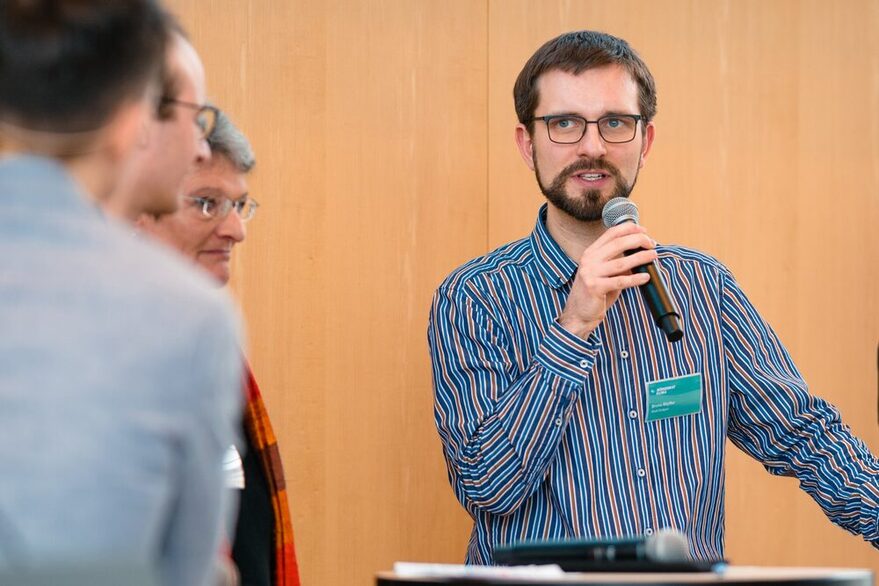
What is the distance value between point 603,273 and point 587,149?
0.41 metres

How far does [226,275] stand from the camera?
7.85ft

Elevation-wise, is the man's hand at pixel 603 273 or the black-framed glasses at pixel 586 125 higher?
the black-framed glasses at pixel 586 125

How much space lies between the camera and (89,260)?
1082 millimetres

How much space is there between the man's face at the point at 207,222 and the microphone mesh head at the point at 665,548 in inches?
41.8

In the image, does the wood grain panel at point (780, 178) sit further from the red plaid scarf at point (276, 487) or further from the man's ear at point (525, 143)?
the red plaid scarf at point (276, 487)

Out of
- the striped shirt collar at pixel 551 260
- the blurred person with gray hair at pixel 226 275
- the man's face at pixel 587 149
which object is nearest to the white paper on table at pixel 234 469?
the blurred person with gray hair at pixel 226 275

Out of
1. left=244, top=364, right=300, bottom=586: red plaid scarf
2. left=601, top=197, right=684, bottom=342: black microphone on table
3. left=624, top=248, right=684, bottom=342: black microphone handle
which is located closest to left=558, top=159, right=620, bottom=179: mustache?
left=601, top=197, right=684, bottom=342: black microphone on table

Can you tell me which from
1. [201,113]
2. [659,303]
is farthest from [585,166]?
[201,113]

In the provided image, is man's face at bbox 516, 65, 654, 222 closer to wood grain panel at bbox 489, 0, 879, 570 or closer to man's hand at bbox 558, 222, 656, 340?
man's hand at bbox 558, 222, 656, 340

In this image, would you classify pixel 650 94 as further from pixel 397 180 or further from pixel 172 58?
pixel 172 58

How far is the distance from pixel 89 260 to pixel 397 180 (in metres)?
2.32

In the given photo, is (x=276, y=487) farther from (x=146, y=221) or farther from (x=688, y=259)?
(x=688, y=259)

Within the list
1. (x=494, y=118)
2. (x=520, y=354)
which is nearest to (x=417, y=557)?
(x=520, y=354)

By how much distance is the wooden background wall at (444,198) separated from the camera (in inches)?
129
